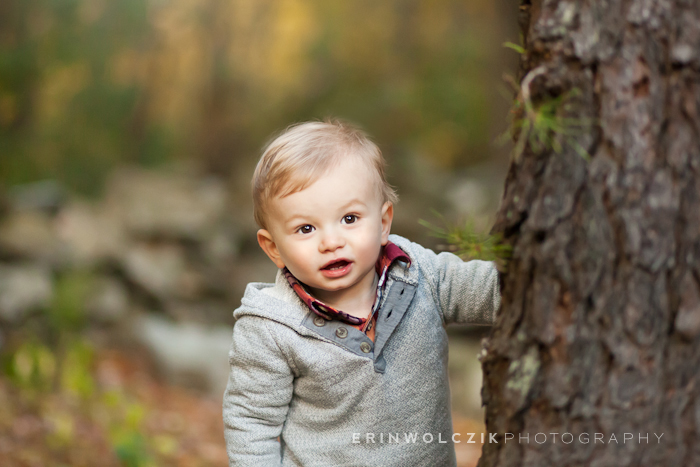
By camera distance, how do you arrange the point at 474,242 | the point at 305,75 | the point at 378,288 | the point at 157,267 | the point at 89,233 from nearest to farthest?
the point at 474,242, the point at 378,288, the point at 89,233, the point at 157,267, the point at 305,75

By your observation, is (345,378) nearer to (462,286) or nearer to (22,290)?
(462,286)

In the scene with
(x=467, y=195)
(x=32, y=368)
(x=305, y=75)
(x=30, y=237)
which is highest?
(x=305, y=75)

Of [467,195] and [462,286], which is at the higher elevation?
[462,286]

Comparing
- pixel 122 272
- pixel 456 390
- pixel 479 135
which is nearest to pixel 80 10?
pixel 122 272

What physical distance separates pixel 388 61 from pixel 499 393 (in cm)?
488

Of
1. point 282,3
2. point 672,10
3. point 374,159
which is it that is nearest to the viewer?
point 672,10

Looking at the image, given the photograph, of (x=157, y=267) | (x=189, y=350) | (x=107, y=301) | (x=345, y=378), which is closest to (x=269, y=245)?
(x=345, y=378)

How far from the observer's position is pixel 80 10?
5141 mm

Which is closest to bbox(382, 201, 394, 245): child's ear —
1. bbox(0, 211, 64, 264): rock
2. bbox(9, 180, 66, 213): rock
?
bbox(0, 211, 64, 264): rock

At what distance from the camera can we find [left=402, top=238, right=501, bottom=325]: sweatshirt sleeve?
149cm

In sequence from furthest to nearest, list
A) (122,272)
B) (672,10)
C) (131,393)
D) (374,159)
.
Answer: (122,272) < (131,393) < (374,159) < (672,10)

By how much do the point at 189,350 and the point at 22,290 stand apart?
124cm

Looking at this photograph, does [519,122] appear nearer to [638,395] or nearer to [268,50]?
[638,395]

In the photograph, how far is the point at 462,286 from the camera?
1.54m
